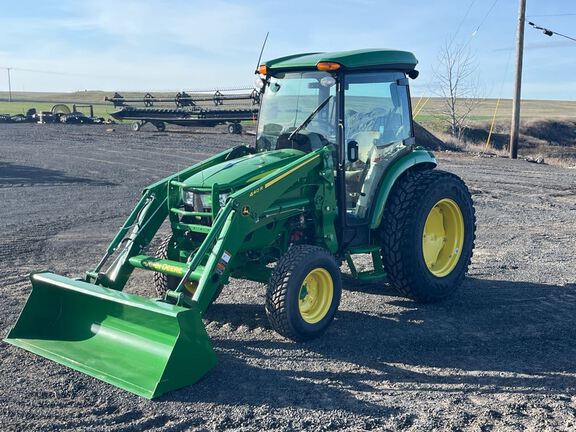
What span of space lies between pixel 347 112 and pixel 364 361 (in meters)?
2.44

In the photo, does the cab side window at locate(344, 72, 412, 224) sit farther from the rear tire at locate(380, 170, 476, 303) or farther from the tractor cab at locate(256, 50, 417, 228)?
the rear tire at locate(380, 170, 476, 303)

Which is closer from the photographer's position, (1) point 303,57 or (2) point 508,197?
(1) point 303,57

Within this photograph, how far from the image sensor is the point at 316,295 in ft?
19.3

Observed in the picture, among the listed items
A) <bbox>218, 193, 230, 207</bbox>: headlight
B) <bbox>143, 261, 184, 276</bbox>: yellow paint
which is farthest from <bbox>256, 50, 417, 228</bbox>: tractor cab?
<bbox>143, 261, 184, 276</bbox>: yellow paint

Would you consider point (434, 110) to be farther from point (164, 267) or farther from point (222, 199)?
point (164, 267)

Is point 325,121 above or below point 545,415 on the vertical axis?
above

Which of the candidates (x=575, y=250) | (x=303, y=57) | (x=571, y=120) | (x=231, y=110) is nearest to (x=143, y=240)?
(x=303, y=57)

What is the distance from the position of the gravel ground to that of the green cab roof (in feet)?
7.91

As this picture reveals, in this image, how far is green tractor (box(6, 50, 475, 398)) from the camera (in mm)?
5105

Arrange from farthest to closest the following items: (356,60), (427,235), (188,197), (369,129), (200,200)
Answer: (427,235), (369,129), (356,60), (188,197), (200,200)

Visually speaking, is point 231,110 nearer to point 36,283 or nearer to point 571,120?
point 571,120

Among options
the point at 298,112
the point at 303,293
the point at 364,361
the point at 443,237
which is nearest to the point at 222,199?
the point at 303,293

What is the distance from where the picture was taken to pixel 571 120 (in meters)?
40.0

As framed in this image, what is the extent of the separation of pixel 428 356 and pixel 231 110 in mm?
25222
